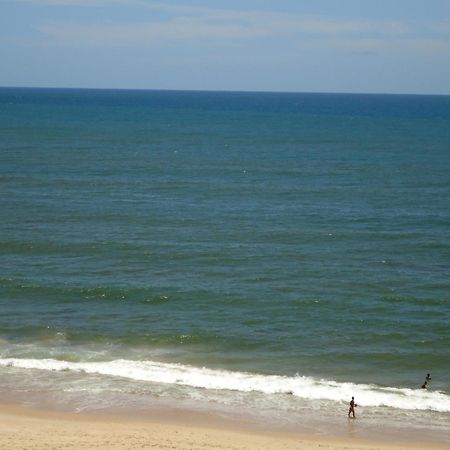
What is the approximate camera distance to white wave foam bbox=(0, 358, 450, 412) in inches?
1323

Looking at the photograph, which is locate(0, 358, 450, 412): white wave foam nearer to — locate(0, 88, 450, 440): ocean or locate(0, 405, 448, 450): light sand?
locate(0, 88, 450, 440): ocean

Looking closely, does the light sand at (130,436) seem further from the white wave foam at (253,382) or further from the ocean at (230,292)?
the white wave foam at (253,382)

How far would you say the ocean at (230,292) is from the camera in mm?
34281

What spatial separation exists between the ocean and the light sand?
5.20 ft

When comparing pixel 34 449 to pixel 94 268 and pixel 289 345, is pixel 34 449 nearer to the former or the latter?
pixel 289 345

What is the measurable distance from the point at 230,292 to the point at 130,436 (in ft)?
60.4

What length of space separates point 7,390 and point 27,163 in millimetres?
60381

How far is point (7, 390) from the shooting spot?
33906mm

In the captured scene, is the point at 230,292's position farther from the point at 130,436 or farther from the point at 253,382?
the point at 130,436

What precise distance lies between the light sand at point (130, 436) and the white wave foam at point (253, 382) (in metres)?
4.15

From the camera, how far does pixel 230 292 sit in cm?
4641

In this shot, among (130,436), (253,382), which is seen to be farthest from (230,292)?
(130,436)

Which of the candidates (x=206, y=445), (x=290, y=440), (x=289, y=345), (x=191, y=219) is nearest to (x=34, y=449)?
(x=206, y=445)

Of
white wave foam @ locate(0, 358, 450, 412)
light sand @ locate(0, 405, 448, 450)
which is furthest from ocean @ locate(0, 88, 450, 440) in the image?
light sand @ locate(0, 405, 448, 450)
